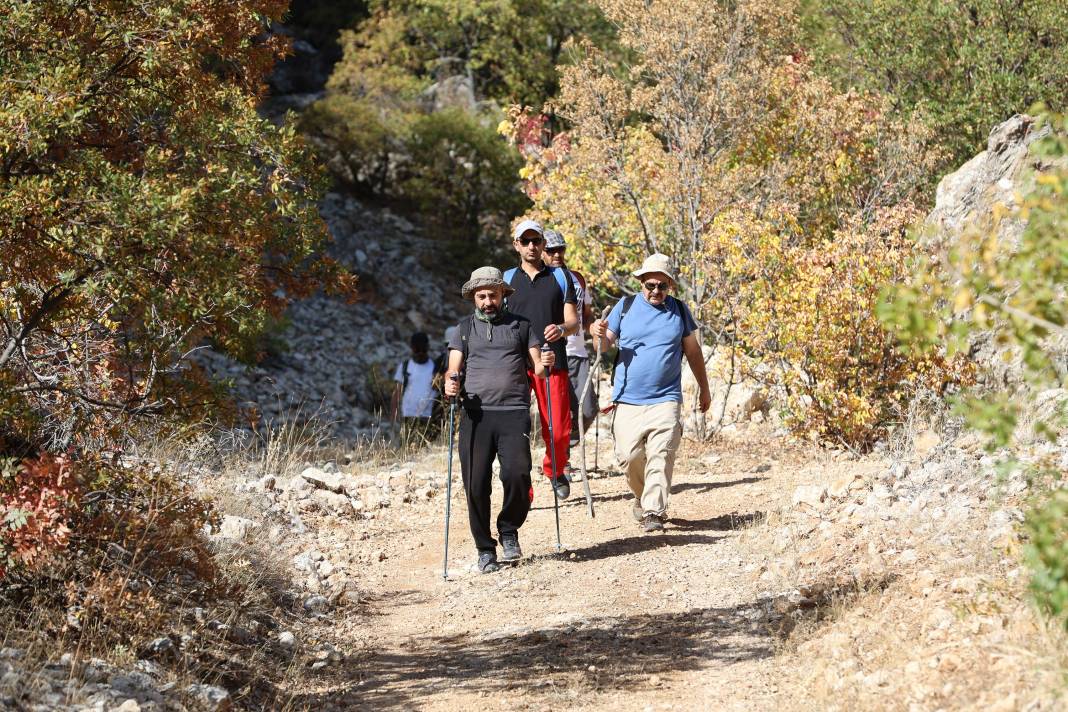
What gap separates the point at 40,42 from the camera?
5.41 metres

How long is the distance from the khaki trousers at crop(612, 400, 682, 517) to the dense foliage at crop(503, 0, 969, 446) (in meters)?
2.63

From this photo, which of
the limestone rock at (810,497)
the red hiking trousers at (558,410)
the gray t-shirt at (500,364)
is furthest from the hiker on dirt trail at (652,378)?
the limestone rock at (810,497)

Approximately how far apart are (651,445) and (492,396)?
1276 millimetres

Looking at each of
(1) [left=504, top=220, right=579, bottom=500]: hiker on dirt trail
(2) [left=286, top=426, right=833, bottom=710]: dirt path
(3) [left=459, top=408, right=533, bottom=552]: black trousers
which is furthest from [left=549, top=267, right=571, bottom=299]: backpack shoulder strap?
(2) [left=286, top=426, right=833, bottom=710]: dirt path

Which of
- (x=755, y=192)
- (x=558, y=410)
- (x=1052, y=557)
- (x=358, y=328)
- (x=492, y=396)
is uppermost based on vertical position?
(x=755, y=192)

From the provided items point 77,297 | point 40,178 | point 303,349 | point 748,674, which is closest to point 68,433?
point 77,297

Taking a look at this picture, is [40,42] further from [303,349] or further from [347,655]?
[303,349]

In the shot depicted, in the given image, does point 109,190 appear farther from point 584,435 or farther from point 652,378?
point 584,435

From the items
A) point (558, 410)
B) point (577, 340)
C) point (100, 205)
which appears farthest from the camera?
point (577, 340)

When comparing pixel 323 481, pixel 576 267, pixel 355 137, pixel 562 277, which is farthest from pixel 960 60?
pixel 355 137

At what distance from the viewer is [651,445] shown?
8.71m

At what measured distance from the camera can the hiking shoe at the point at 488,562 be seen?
8.31 metres

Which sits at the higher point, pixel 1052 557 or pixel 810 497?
pixel 1052 557

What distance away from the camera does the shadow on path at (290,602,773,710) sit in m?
6.25
